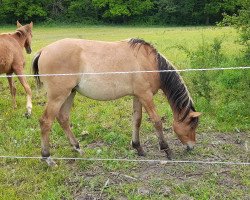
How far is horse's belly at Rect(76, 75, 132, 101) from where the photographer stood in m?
5.39

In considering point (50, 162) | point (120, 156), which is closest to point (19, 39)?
point (50, 162)

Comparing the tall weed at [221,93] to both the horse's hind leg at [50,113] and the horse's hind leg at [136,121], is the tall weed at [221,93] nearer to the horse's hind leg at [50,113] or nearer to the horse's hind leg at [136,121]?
the horse's hind leg at [136,121]

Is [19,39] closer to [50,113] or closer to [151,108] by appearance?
[50,113]

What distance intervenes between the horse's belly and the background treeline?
41.9 m

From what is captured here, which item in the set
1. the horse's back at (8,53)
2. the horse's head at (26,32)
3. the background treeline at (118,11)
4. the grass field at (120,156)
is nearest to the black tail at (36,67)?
the grass field at (120,156)

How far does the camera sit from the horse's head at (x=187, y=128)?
5512mm

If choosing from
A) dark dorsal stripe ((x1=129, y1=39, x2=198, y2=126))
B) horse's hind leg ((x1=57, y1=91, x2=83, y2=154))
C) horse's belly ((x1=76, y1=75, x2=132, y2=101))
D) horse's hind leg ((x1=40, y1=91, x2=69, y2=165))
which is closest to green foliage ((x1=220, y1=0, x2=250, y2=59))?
dark dorsal stripe ((x1=129, y1=39, x2=198, y2=126))

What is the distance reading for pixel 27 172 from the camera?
5.27m

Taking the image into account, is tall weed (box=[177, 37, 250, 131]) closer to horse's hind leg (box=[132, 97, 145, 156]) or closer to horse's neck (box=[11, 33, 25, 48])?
horse's hind leg (box=[132, 97, 145, 156])

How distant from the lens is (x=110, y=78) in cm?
543

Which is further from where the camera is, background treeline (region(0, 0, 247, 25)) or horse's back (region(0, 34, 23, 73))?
background treeline (region(0, 0, 247, 25))

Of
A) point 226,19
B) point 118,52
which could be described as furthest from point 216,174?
point 226,19

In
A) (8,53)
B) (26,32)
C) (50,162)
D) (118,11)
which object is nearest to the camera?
(50,162)

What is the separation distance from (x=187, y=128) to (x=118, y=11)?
43.5m
